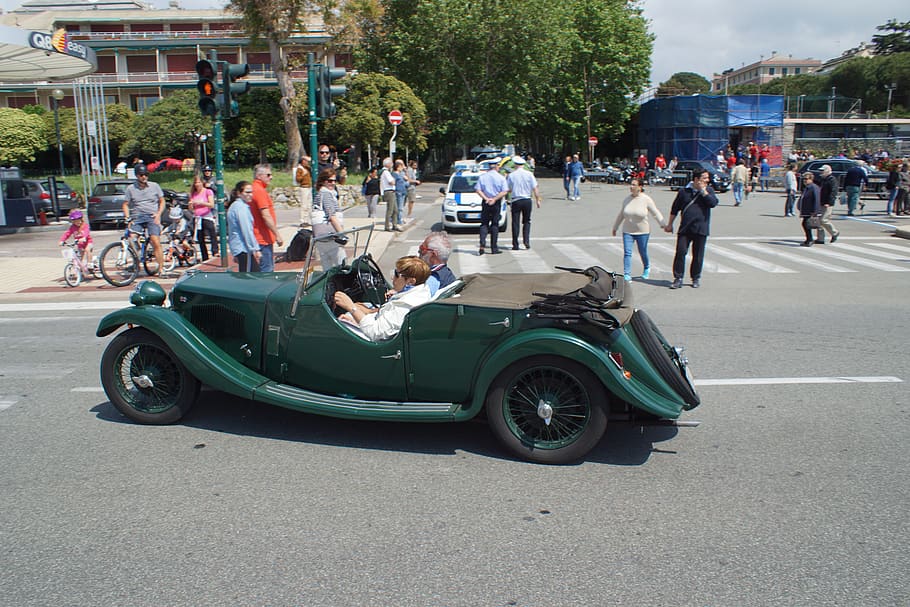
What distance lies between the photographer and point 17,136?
4303 centimetres

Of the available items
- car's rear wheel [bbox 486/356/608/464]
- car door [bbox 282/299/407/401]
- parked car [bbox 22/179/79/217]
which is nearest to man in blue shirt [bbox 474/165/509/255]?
car door [bbox 282/299/407/401]

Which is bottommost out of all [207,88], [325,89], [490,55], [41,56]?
[207,88]

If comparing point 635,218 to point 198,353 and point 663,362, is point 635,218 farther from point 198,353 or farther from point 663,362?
point 198,353

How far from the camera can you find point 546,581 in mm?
3436

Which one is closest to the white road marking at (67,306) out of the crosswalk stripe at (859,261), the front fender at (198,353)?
the front fender at (198,353)

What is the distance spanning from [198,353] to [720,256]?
39.8 feet

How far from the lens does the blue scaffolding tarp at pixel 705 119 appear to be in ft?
171

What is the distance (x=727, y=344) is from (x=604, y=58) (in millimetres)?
52061

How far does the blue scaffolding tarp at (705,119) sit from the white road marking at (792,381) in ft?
161

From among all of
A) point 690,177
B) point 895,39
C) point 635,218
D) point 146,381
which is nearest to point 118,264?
point 146,381

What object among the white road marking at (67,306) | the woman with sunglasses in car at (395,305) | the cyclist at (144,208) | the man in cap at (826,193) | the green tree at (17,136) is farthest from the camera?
the green tree at (17,136)

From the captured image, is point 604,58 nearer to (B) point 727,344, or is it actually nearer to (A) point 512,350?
(B) point 727,344

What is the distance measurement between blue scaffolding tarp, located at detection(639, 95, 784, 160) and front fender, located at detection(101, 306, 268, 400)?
170 feet

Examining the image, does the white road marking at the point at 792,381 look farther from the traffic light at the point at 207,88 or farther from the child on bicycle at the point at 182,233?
the child on bicycle at the point at 182,233
